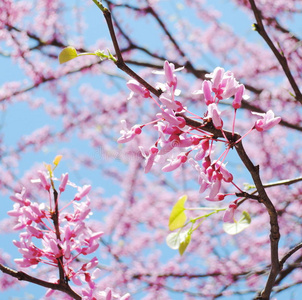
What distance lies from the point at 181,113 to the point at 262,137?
5091 mm

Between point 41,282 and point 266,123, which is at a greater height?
point 266,123

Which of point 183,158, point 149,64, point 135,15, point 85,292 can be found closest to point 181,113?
point 183,158

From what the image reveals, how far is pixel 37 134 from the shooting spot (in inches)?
233

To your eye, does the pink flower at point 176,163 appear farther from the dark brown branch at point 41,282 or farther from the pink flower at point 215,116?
the dark brown branch at point 41,282

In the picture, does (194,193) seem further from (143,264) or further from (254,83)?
(254,83)

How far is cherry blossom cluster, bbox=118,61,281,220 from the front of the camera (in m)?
1.02

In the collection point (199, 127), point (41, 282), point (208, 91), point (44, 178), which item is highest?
point (208, 91)

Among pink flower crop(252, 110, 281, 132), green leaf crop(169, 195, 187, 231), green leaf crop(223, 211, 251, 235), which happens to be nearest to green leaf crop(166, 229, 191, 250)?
green leaf crop(169, 195, 187, 231)

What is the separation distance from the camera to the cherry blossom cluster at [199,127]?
1.02m

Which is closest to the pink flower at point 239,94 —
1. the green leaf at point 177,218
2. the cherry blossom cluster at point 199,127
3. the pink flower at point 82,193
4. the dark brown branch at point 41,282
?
the cherry blossom cluster at point 199,127

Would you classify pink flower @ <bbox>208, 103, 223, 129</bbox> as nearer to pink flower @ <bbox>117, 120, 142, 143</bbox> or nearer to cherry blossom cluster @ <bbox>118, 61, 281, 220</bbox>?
cherry blossom cluster @ <bbox>118, 61, 281, 220</bbox>

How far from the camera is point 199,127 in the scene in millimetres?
1047

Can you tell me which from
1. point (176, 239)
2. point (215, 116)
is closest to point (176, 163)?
point (215, 116)

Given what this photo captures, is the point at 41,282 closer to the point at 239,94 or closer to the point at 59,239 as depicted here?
the point at 59,239
